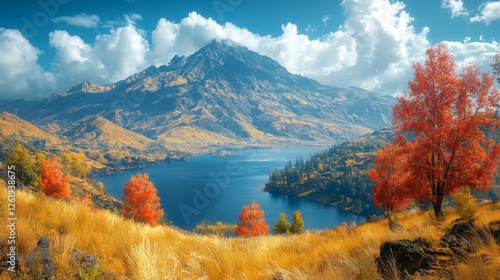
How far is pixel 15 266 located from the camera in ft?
14.9

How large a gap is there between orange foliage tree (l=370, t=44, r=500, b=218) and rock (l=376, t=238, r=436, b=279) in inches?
586

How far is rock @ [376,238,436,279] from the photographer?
428cm

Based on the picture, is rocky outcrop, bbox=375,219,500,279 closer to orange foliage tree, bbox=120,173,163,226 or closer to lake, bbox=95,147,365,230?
orange foliage tree, bbox=120,173,163,226

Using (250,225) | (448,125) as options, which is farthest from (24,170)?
(448,125)

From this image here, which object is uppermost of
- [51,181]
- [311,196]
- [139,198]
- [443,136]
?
[443,136]

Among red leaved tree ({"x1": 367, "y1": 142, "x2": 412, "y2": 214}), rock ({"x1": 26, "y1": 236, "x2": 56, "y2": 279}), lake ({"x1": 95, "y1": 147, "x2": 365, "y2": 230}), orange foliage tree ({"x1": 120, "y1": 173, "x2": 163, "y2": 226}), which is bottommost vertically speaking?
lake ({"x1": 95, "y1": 147, "x2": 365, "y2": 230})

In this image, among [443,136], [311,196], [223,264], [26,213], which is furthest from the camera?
[311,196]

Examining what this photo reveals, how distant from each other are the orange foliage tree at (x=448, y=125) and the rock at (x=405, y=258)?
14876 millimetres

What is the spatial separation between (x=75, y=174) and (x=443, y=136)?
144m

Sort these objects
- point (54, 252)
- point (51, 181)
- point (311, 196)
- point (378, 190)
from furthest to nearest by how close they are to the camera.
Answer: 1. point (311, 196)
2. point (51, 181)
3. point (378, 190)
4. point (54, 252)

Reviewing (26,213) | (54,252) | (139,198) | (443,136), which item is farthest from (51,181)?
(443,136)

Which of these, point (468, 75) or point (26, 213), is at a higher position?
point (468, 75)

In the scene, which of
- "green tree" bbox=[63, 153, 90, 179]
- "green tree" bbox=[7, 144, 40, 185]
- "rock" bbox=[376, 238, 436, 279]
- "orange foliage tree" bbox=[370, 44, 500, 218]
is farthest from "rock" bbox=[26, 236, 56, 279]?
"green tree" bbox=[63, 153, 90, 179]

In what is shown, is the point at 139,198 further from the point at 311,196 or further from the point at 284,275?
the point at 311,196
